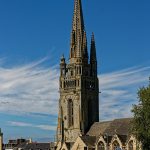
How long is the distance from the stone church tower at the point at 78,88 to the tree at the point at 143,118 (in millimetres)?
45791

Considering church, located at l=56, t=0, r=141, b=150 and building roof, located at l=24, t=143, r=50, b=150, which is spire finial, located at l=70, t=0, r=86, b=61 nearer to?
church, located at l=56, t=0, r=141, b=150

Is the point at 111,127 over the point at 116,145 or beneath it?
over

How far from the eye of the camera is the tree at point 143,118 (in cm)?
8500

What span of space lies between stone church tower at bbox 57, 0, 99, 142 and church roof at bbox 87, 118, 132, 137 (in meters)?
2.10

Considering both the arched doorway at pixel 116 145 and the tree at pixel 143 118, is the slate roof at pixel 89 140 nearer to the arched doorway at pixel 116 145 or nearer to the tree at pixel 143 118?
the arched doorway at pixel 116 145

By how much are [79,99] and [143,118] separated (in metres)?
47.4

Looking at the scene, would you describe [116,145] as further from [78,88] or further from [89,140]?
[78,88]

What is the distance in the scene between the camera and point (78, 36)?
136 metres

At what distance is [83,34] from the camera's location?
136375 mm

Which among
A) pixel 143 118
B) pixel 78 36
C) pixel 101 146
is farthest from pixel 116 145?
pixel 143 118

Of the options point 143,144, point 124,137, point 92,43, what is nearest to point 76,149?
point 124,137

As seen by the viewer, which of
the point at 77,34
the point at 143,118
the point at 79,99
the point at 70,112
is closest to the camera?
the point at 143,118

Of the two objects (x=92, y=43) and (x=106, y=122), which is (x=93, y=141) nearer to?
(x=106, y=122)

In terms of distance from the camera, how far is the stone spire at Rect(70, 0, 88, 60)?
444 ft
